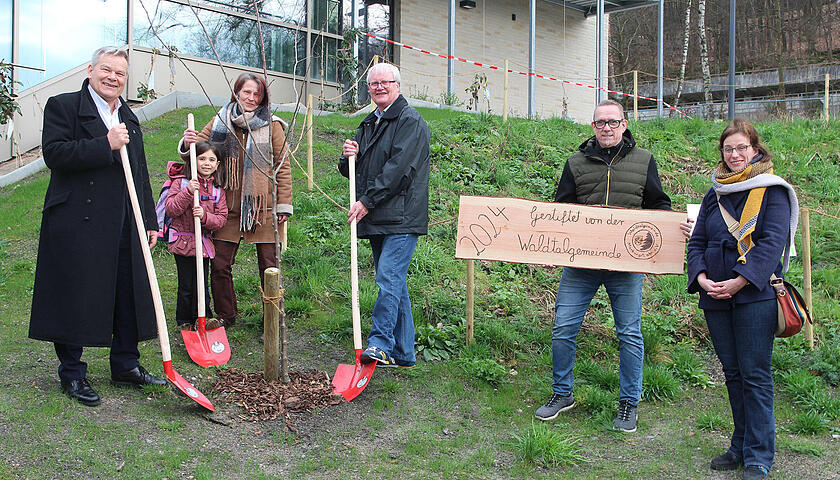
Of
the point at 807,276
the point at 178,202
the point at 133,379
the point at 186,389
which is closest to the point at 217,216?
the point at 178,202

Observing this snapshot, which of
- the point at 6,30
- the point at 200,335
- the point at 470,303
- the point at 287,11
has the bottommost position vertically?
the point at 200,335

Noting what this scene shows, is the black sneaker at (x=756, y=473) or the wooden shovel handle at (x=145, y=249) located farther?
the wooden shovel handle at (x=145, y=249)

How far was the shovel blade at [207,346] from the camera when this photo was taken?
489cm

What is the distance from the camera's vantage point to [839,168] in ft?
33.6

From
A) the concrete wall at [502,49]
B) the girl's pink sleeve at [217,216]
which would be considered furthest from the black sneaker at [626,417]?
the concrete wall at [502,49]

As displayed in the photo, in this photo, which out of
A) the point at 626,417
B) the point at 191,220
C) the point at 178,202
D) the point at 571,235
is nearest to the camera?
the point at 626,417

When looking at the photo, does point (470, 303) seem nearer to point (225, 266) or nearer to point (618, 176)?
point (618, 176)

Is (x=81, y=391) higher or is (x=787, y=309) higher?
(x=787, y=309)

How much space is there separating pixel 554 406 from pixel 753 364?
4.58 feet

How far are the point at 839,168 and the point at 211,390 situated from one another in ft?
32.5

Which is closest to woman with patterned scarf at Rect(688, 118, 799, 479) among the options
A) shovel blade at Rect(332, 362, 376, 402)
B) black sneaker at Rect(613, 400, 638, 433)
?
black sneaker at Rect(613, 400, 638, 433)

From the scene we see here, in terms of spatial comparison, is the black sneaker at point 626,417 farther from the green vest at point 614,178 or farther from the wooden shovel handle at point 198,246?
the wooden shovel handle at point 198,246

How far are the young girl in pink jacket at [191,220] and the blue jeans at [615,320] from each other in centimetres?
260

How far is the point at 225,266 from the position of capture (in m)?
5.25
